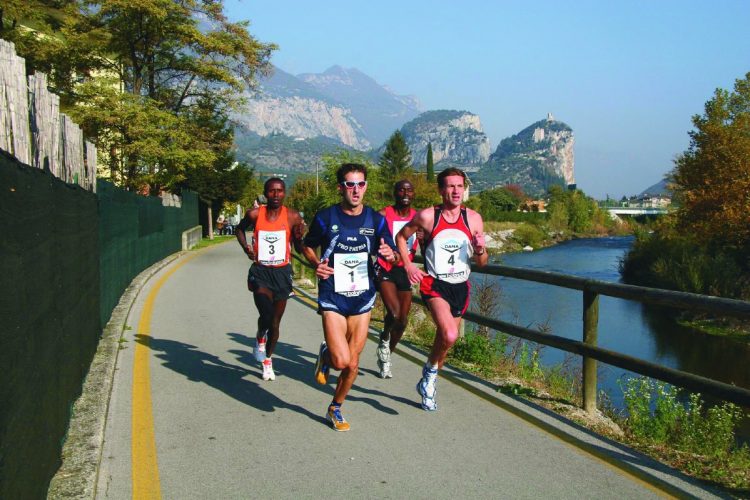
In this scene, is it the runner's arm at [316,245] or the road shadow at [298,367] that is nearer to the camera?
Result: the runner's arm at [316,245]

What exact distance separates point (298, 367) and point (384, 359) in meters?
1.13

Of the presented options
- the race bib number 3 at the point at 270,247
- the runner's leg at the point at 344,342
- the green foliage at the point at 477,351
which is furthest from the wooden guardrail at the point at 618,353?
the race bib number 3 at the point at 270,247

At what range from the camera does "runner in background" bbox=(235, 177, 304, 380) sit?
7.97m

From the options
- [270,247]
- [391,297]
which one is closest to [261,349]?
[270,247]

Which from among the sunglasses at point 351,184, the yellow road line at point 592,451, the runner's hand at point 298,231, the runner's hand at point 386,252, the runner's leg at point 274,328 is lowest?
the yellow road line at point 592,451

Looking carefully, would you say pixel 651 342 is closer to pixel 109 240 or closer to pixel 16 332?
pixel 109 240

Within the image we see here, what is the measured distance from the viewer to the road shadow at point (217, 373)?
6.93 metres

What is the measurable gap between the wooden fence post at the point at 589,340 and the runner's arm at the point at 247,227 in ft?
11.3

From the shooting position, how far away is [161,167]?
37688 mm

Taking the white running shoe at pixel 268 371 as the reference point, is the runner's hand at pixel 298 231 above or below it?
above

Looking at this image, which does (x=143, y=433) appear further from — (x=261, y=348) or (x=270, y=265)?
(x=270, y=265)

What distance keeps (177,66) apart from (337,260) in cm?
3452

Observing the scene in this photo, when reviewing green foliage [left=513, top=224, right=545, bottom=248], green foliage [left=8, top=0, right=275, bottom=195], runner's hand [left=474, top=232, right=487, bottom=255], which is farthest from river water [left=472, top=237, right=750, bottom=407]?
green foliage [left=513, top=224, right=545, bottom=248]

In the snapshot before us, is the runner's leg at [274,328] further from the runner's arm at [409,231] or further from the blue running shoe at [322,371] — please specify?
the runner's arm at [409,231]
